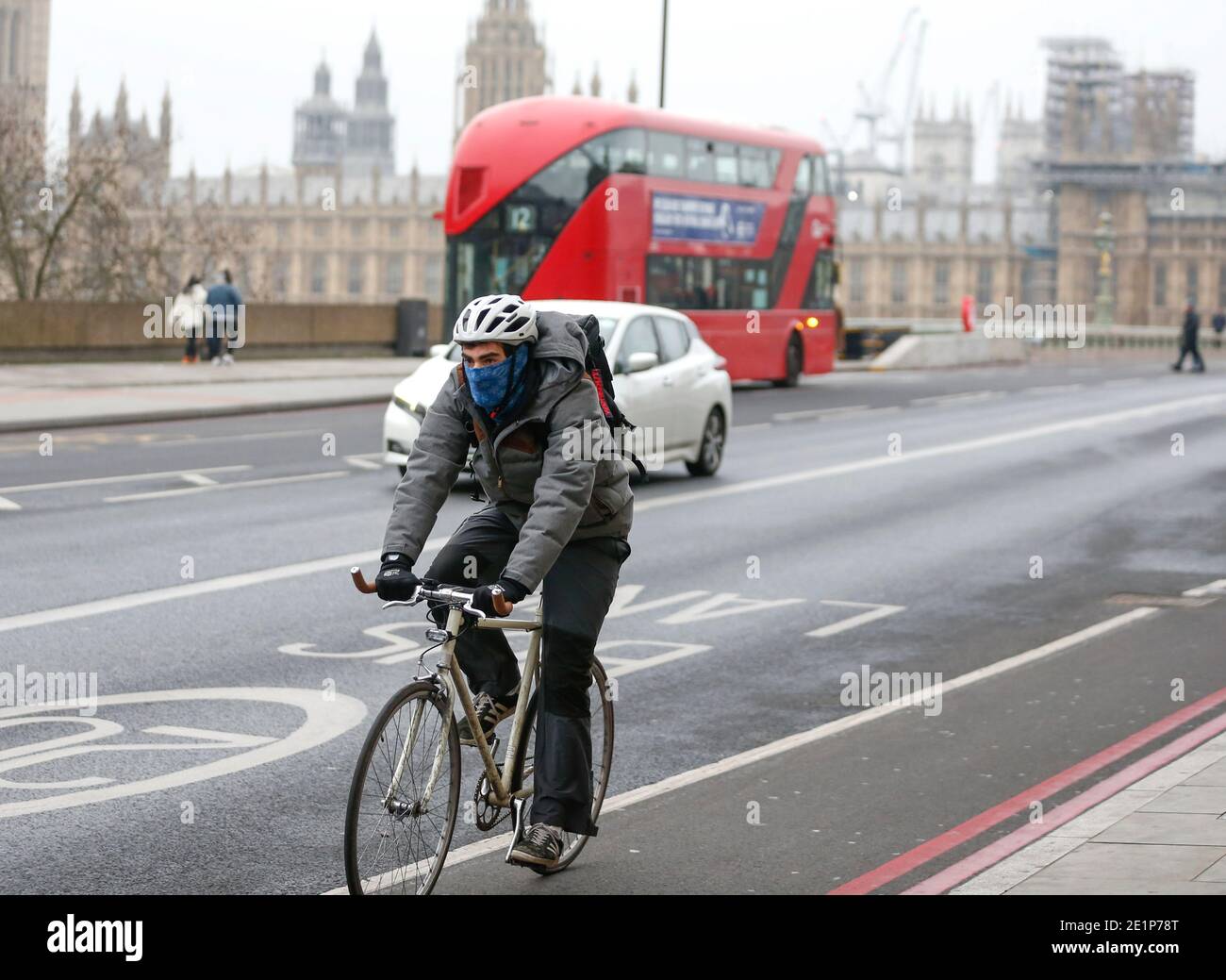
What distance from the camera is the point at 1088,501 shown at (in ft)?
57.5

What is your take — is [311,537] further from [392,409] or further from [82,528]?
[392,409]

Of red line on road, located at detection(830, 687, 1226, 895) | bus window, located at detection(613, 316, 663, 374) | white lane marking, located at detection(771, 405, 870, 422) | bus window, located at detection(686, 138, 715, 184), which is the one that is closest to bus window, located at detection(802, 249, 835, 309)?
bus window, located at detection(686, 138, 715, 184)

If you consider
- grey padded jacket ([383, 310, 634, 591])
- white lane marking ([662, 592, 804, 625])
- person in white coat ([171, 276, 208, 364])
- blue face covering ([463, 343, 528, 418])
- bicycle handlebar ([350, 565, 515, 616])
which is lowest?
white lane marking ([662, 592, 804, 625])

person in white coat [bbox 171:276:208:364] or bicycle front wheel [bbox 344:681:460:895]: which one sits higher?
person in white coat [bbox 171:276:208:364]

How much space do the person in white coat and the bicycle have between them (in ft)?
95.0

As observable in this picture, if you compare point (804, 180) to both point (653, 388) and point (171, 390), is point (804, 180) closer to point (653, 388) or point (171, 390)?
point (171, 390)

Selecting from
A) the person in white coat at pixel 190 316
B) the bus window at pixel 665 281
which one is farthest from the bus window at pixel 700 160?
the person in white coat at pixel 190 316

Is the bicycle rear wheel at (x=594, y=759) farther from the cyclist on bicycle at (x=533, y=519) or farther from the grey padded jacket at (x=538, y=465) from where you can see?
the grey padded jacket at (x=538, y=465)

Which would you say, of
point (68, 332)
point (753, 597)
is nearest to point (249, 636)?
point (753, 597)

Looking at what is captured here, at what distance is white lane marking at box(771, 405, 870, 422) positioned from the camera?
2712 cm

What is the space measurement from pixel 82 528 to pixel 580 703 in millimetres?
8773

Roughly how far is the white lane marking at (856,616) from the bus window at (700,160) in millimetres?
20095

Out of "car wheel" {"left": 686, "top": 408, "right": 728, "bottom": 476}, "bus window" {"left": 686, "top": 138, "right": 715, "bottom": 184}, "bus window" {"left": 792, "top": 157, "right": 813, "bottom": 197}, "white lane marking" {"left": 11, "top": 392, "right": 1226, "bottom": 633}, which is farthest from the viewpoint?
"bus window" {"left": 792, "top": 157, "right": 813, "bottom": 197}

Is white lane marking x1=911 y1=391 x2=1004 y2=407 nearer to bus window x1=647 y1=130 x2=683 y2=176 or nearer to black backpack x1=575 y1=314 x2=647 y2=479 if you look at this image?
bus window x1=647 y1=130 x2=683 y2=176
